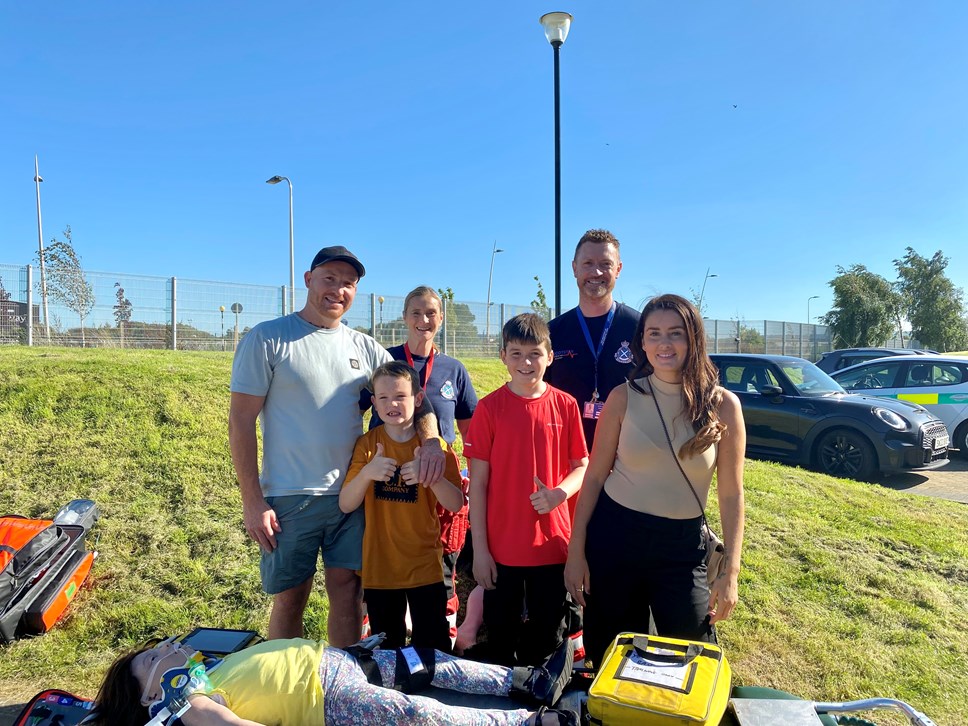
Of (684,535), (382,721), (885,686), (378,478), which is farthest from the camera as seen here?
(885,686)

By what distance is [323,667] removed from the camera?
2320mm

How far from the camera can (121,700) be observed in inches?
88.0

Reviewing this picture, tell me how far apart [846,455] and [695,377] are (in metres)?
7.40

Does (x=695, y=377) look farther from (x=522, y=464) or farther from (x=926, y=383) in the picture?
(x=926, y=383)

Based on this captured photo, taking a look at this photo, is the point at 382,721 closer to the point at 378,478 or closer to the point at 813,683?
the point at 378,478

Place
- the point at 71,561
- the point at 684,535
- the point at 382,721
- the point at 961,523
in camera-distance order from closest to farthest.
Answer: the point at 382,721, the point at 684,535, the point at 71,561, the point at 961,523

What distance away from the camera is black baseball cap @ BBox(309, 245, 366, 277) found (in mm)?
2979

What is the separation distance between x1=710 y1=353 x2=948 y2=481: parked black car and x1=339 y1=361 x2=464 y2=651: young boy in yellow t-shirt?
21.7ft

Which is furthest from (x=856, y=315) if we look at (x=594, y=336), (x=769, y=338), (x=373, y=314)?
(x=594, y=336)

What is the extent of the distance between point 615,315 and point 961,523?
5087 mm

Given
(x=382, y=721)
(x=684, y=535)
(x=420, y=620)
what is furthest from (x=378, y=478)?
(x=684, y=535)

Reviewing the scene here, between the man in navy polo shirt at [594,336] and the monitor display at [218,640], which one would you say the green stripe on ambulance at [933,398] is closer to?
the man in navy polo shirt at [594,336]

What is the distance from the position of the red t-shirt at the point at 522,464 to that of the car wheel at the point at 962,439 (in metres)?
9.83

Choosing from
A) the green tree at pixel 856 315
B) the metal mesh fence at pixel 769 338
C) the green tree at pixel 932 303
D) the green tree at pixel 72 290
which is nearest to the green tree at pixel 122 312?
the green tree at pixel 72 290
